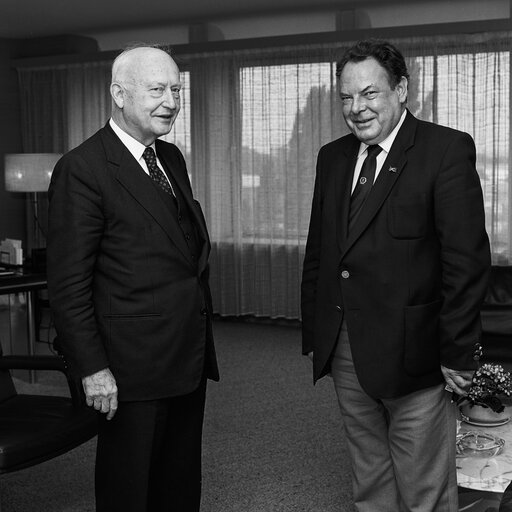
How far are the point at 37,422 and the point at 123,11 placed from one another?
505 cm

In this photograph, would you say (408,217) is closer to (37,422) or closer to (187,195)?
(187,195)

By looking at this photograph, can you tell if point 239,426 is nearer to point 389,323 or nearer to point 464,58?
point 389,323

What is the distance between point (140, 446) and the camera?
2.31 m

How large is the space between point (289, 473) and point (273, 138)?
3994 millimetres

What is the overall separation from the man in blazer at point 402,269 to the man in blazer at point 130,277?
460 mm

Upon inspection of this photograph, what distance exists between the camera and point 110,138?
7.47 ft

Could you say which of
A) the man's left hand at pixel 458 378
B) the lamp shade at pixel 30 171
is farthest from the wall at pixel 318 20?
the man's left hand at pixel 458 378

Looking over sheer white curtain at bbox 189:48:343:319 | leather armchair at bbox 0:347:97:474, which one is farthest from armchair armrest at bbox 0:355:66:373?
sheer white curtain at bbox 189:48:343:319

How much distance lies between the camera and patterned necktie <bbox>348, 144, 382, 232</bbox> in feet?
7.88

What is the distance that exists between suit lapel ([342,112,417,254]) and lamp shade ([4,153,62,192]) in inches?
174

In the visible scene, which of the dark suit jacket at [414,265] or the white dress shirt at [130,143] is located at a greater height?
the white dress shirt at [130,143]

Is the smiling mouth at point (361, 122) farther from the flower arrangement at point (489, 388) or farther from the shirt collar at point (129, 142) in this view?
the flower arrangement at point (489, 388)

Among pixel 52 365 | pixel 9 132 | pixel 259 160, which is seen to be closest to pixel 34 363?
pixel 52 365

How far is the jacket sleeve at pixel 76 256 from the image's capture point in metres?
2.14
